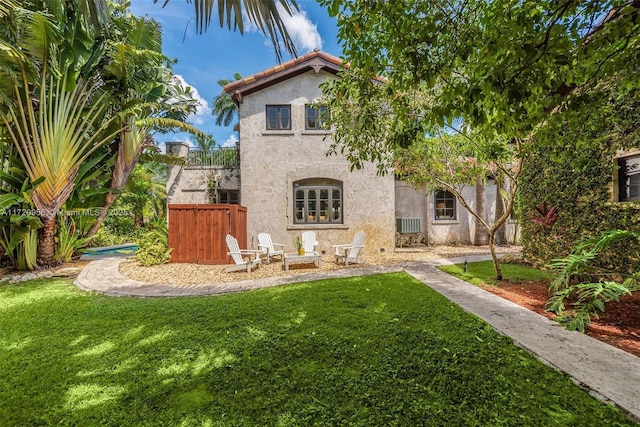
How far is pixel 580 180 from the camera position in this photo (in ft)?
21.8

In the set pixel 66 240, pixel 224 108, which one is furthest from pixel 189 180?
pixel 224 108

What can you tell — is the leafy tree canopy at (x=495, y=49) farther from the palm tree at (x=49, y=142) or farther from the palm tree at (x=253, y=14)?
the palm tree at (x=49, y=142)

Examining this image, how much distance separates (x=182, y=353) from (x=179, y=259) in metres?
6.31

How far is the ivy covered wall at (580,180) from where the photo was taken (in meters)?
4.44

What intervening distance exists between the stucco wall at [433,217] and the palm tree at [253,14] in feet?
39.1

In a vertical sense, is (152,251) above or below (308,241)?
below

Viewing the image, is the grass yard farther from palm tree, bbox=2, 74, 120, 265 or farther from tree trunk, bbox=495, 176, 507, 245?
tree trunk, bbox=495, 176, 507, 245

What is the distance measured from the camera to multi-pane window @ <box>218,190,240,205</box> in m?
12.2

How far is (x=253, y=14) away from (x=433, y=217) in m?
13.0

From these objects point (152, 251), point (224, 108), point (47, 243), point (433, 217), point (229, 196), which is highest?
point (224, 108)

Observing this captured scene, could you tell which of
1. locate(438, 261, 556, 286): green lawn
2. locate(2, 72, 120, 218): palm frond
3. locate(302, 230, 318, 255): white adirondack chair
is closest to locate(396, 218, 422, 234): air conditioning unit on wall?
locate(438, 261, 556, 286): green lawn

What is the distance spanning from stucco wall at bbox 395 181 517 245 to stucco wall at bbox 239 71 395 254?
269 cm

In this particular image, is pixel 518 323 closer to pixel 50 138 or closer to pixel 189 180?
pixel 50 138

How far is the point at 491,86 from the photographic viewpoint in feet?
7.17
